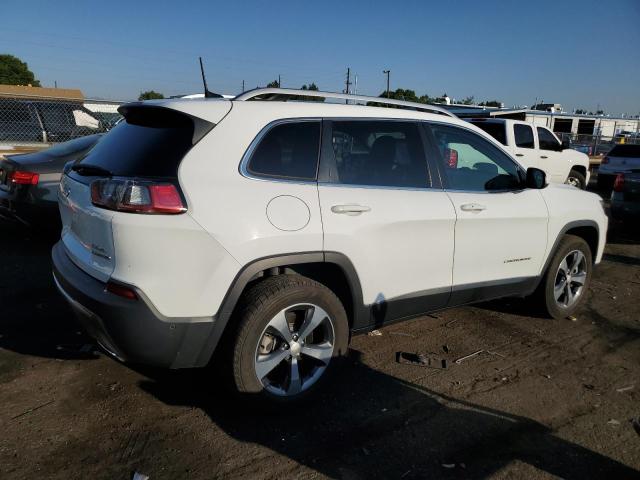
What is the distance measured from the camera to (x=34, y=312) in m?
4.31

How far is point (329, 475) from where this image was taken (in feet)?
8.24

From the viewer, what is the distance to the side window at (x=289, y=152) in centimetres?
282

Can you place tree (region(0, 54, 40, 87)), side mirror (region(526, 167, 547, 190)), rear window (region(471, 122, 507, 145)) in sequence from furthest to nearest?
tree (region(0, 54, 40, 87))
rear window (region(471, 122, 507, 145))
side mirror (region(526, 167, 547, 190))

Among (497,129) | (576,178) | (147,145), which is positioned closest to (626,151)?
(576,178)

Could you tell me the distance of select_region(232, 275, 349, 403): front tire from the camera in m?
2.76

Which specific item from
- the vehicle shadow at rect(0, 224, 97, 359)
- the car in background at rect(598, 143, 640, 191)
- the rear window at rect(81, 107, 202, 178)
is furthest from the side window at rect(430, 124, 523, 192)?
the car in background at rect(598, 143, 640, 191)

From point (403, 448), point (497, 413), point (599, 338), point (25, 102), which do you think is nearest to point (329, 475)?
point (403, 448)

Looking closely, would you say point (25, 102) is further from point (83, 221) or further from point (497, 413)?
point (497, 413)

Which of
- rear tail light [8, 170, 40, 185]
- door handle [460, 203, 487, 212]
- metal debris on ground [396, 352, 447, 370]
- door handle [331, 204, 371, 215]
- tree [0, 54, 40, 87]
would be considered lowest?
metal debris on ground [396, 352, 447, 370]

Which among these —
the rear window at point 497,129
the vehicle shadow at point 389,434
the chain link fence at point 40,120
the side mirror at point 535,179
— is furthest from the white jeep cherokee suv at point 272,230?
the chain link fence at point 40,120

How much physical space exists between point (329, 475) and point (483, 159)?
270 centimetres

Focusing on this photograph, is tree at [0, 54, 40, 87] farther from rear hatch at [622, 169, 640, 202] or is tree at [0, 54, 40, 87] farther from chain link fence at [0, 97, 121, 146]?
rear hatch at [622, 169, 640, 202]

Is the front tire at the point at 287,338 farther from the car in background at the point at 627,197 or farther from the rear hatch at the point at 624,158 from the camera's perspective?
the rear hatch at the point at 624,158

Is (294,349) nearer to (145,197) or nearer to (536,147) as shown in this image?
(145,197)
